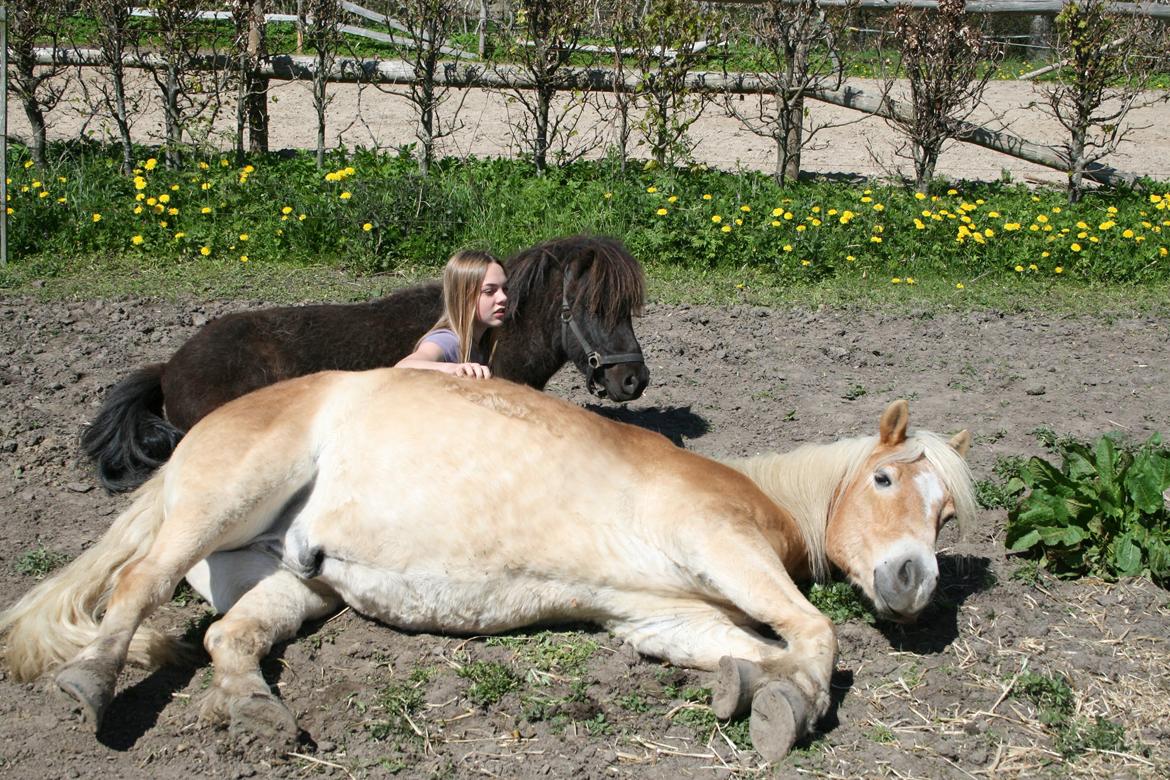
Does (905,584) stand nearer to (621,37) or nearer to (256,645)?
(256,645)

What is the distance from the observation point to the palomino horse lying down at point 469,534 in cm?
368

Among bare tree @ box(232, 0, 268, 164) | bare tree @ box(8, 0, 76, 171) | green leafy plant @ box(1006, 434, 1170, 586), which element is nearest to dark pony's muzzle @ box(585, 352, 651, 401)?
green leafy plant @ box(1006, 434, 1170, 586)

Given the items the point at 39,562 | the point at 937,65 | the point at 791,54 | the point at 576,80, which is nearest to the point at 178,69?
the point at 576,80

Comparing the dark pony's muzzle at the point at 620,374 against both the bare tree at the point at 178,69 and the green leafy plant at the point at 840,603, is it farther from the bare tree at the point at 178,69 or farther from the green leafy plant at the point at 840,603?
the bare tree at the point at 178,69

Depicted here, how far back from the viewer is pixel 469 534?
147 inches

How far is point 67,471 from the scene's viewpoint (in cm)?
532

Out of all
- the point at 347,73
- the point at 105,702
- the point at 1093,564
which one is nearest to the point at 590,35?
the point at 347,73

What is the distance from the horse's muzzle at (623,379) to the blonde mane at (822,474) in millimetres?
1249

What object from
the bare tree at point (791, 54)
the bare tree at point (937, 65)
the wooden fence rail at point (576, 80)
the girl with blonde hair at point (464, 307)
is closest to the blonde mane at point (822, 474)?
the girl with blonde hair at point (464, 307)

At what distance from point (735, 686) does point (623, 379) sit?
241 cm

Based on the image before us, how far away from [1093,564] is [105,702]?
3.80 meters

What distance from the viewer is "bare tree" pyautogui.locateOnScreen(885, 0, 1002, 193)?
419 inches

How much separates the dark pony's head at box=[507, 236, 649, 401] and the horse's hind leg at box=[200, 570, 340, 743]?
6.75 ft

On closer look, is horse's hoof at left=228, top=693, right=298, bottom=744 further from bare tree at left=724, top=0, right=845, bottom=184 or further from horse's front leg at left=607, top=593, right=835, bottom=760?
bare tree at left=724, top=0, right=845, bottom=184
